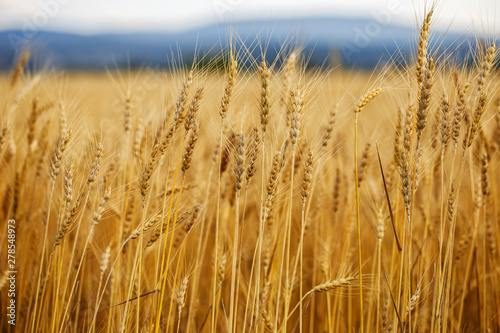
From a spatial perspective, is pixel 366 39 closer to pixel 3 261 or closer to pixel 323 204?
pixel 323 204

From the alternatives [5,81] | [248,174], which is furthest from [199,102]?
[5,81]

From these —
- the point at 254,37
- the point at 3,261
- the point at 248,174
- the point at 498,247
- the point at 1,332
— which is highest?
the point at 254,37

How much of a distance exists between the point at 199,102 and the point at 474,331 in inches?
79.5

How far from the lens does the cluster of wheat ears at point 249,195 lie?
1293 mm

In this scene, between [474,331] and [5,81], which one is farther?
[5,81]

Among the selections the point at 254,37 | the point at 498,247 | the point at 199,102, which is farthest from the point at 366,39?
the point at 199,102

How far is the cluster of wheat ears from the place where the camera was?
1293mm

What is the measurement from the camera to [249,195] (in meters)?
2.77

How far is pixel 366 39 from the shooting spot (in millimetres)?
2740

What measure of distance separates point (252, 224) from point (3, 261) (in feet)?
5.86

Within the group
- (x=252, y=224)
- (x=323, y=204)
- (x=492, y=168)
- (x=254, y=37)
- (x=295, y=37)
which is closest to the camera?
(x=254, y=37)

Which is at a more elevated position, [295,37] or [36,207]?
[295,37]

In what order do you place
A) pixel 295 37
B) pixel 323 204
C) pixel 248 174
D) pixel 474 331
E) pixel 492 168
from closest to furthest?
1. pixel 248 174
2. pixel 295 37
3. pixel 474 331
4. pixel 492 168
5. pixel 323 204

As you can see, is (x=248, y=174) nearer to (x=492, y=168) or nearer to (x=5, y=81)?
(x=492, y=168)
